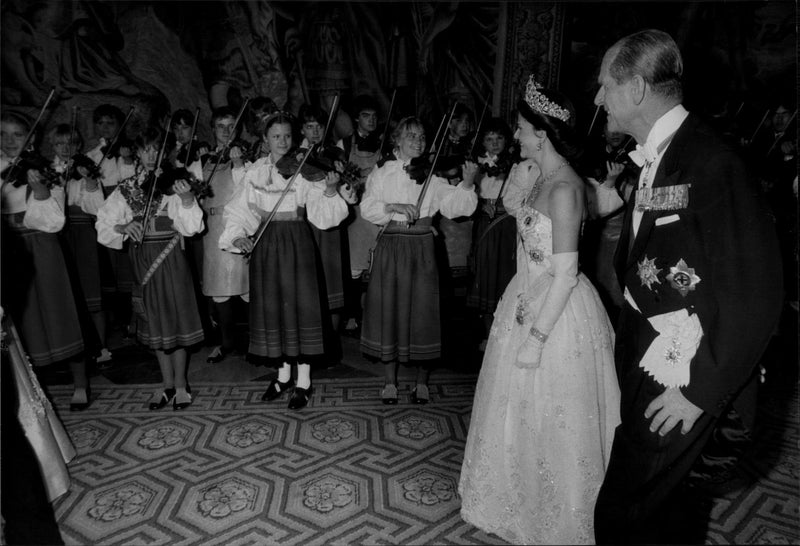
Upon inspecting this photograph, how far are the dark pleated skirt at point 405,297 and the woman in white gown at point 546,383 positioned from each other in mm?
1385

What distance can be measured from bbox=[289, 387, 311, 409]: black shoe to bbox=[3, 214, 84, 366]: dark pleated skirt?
1577 millimetres

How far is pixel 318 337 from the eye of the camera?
12.7 ft

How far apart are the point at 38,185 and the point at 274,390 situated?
214 cm

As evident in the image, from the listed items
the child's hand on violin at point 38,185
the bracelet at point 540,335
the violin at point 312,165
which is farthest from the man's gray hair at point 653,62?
the child's hand on violin at point 38,185

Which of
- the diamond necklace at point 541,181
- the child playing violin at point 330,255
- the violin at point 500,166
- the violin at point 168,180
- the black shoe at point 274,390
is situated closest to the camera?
the diamond necklace at point 541,181

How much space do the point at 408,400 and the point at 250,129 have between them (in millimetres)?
3717

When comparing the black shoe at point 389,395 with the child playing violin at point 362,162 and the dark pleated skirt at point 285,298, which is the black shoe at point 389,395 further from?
Answer: the child playing violin at point 362,162

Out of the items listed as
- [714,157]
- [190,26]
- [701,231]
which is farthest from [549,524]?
[190,26]

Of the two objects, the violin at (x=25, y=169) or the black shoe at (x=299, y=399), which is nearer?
the violin at (x=25, y=169)

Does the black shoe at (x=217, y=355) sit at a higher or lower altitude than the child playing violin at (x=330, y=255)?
lower

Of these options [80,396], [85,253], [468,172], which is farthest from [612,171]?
[85,253]

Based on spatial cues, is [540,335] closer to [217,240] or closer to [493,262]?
[493,262]

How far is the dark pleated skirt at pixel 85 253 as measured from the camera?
4910 mm

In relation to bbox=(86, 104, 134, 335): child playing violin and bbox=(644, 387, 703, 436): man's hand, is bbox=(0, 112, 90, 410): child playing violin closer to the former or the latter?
bbox=(86, 104, 134, 335): child playing violin
